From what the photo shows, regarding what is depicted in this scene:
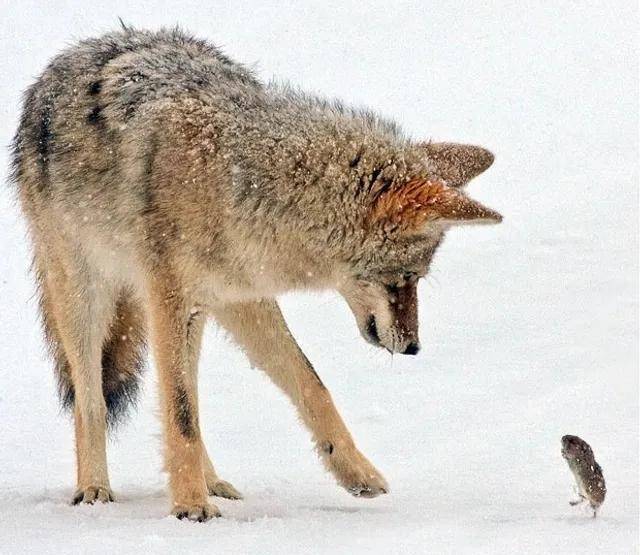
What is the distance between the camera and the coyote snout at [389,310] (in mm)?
5223

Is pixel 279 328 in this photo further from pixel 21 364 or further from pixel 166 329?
pixel 21 364

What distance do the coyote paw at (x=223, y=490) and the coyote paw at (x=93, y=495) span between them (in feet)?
1.47

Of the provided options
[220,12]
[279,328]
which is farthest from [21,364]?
[220,12]

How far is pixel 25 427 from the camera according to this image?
23.7 feet

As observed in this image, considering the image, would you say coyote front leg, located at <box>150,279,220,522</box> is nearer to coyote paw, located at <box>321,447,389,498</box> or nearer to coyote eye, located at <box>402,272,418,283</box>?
coyote paw, located at <box>321,447,389,498</box>

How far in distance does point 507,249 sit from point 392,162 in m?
4.87

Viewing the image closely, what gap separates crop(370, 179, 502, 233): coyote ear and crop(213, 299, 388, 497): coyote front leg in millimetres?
1025

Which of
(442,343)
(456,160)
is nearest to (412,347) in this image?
(456,160)

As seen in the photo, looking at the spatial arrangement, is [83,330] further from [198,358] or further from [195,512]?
[195,512]

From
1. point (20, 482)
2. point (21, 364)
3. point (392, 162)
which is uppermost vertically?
point (392, 162)

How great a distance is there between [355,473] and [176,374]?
38.1 inches

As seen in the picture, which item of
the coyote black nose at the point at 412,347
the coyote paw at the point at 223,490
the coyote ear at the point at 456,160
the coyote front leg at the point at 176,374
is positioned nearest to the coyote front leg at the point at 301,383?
the coyote paw at the point at 223,490

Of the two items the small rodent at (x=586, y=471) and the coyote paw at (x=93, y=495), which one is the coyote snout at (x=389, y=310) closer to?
the small rodent at (x=586, y=471)

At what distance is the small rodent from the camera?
14.3 feet
